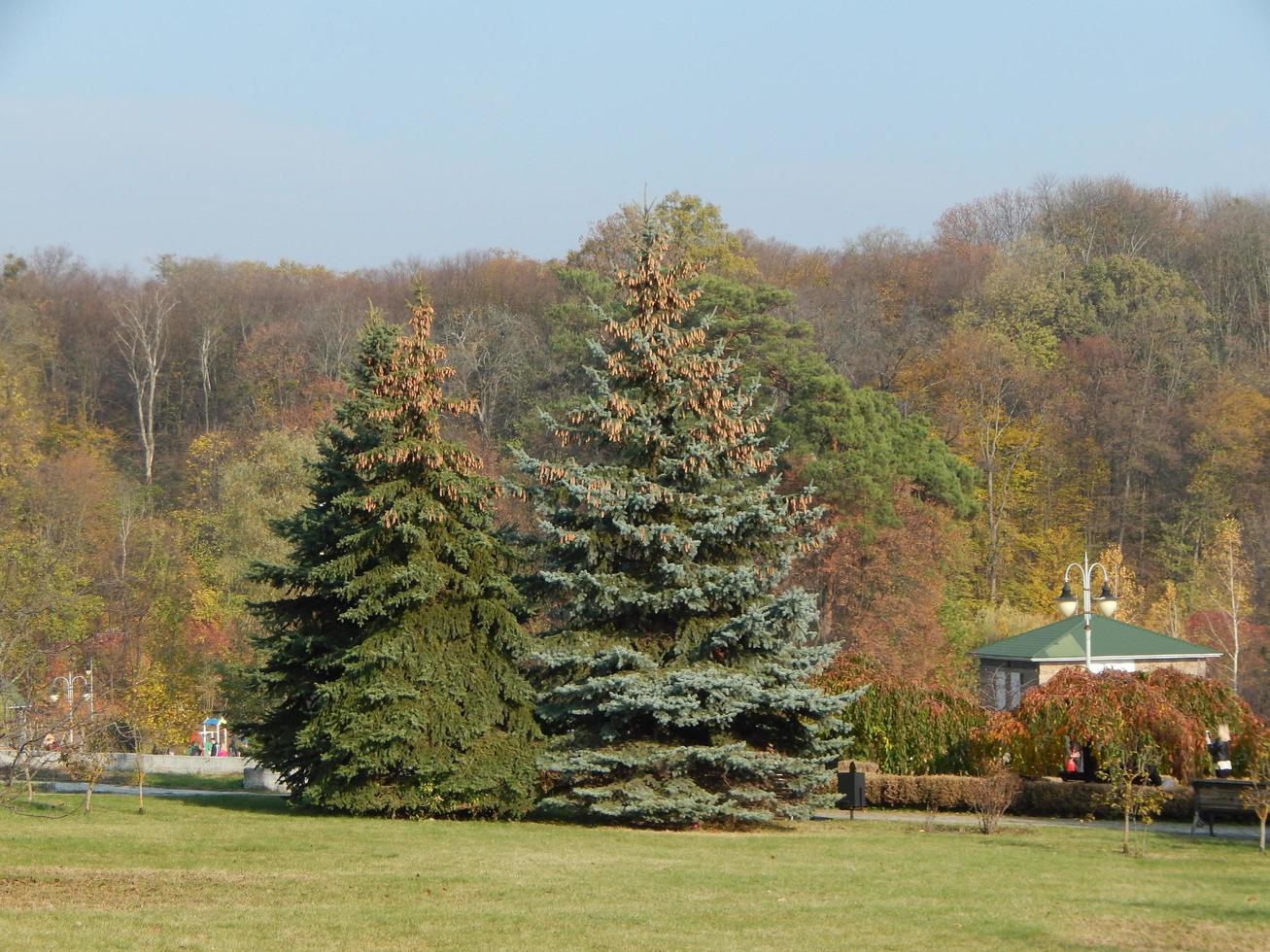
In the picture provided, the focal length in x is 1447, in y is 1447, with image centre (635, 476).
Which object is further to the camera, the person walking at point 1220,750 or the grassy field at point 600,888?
the person walking at point 1220,750

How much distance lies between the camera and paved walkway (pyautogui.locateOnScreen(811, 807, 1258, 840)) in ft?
70.4

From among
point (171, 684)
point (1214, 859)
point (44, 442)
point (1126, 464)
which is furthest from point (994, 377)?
point (1214, 859)

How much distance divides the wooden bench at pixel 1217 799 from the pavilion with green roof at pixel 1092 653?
17482mm

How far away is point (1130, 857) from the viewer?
58.1ft

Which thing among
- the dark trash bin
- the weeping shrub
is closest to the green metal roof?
the weeping shrub

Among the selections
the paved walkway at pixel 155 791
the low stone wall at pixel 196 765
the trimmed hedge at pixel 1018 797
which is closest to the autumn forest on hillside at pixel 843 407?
the low stone wall at pixel 196 765

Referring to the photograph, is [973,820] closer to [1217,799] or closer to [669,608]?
[1217,799]

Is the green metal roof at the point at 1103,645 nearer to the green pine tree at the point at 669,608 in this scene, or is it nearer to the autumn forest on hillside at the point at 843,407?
the autumn forest on hillside at the point at 843,407

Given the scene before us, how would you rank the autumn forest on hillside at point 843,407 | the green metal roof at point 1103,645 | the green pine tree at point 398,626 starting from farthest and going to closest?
the autumn forest on hillside at point 843,407
the green metal roof at point 1103,645
the green pine tree at point 398,626

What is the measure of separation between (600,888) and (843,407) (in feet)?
114

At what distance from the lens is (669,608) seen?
22.6 metres

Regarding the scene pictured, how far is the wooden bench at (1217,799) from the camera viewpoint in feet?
68.6

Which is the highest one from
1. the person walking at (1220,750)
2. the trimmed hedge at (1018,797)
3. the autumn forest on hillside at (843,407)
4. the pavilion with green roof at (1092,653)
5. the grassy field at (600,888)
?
the autumn forest on hillside at (843,407)

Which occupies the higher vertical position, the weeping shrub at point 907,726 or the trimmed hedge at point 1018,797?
the weeping shrub at point 907,726
